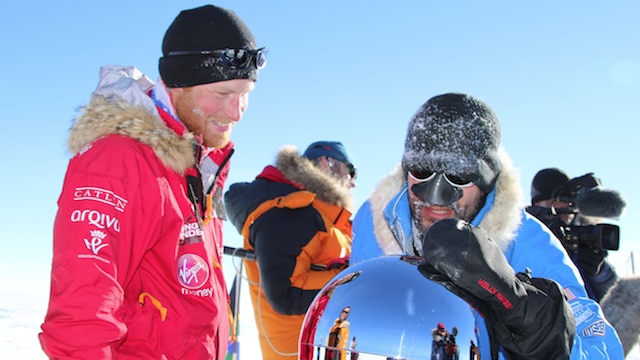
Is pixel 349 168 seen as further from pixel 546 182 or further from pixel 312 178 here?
pixel 546 182

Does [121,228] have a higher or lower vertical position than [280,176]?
lower

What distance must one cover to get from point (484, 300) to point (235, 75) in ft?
4.38

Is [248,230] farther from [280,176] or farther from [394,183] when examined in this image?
[394,183]

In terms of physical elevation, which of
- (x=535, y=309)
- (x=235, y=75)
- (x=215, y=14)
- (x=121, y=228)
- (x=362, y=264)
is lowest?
(x=535, y=309)

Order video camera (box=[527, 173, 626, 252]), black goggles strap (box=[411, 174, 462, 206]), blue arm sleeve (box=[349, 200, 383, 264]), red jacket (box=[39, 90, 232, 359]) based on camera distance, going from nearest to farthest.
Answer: red jacket (box=[39, 90, 232, 359])
black goggles strap (box=[411, 174, 462, 206])
blue arm sleeve (box=[349, 200, 383, 264])
video camera (box=[527, 173, 626, 252])

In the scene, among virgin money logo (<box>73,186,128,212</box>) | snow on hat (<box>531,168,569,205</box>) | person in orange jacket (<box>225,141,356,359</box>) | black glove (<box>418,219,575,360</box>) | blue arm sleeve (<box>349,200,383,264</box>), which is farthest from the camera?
snow on hat (<box>531,168,569,205</box>)

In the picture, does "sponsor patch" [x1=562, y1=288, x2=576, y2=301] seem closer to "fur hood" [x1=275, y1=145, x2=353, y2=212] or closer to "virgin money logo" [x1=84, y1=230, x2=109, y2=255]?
"virgin money logo" [x1=84, y1=230, x2=109, y2=255]

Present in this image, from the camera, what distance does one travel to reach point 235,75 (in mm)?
2326

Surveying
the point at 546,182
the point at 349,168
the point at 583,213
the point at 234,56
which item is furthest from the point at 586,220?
the point at 234,56

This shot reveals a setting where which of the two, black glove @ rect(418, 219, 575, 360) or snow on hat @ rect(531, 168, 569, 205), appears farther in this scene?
snow on hat @ rect(531, 168, 569, 205)

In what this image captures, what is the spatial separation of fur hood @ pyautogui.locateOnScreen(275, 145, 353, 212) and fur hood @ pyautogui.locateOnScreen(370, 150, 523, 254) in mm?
1491

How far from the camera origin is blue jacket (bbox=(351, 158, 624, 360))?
171 centimetres

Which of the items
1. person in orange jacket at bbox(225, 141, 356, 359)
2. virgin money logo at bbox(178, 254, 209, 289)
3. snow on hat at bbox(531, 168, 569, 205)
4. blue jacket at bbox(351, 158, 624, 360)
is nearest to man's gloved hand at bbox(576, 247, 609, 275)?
snow on hat at bbox(531, 168, 569, 205)

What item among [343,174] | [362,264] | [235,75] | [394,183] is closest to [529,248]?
[394,183]
